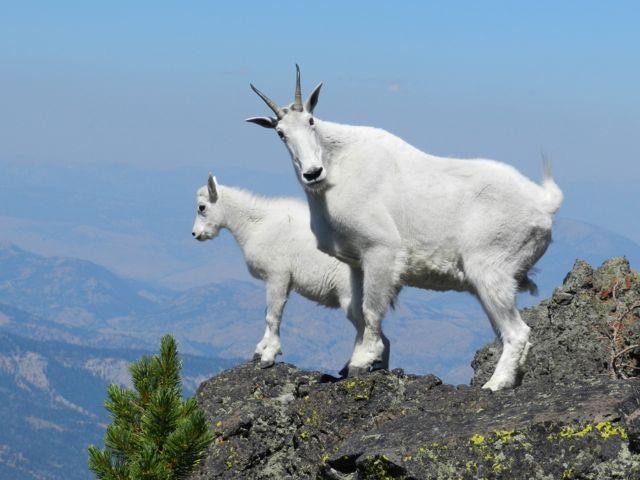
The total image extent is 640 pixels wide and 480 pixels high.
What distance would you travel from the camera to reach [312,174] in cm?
1330

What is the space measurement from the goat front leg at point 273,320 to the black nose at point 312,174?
415 cm

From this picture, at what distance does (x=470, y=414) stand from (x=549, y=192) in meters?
3.65

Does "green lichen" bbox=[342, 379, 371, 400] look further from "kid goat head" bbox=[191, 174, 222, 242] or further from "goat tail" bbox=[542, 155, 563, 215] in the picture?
"kid goat head" bbox=[191, 174, 222, 242]

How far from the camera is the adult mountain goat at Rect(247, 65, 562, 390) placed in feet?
43.2

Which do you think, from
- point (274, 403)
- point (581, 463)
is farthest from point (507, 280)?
point (581, 463)

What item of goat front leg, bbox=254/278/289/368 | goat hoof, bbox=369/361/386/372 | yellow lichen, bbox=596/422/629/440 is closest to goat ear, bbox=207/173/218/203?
goat front leg, bbox=254/278/289/368

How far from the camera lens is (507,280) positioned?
43.0 feet

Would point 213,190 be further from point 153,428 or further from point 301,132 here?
point 153,428

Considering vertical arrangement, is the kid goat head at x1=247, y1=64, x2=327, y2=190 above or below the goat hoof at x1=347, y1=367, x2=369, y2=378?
above

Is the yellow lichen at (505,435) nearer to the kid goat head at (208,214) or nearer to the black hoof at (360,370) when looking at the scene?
the black hoof at (360,370)

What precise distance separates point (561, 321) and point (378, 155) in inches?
136

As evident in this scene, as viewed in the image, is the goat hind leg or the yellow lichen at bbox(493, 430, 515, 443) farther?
the goat hind leg

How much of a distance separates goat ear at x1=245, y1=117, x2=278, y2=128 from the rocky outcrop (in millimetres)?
3183

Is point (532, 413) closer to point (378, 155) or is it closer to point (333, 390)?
point (333, 390)
